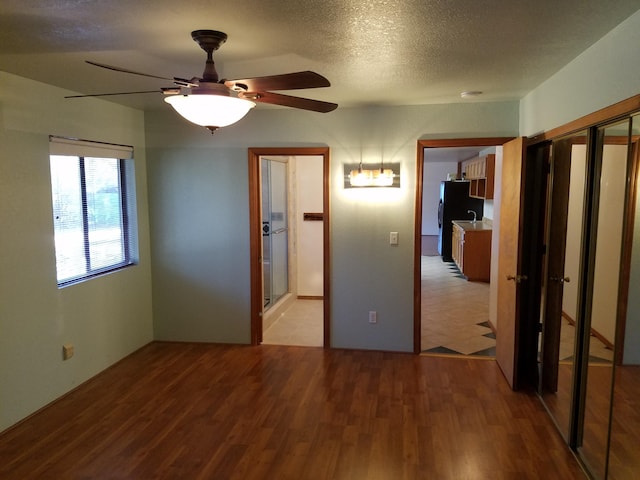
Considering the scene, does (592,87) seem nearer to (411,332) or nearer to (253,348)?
(411,332)

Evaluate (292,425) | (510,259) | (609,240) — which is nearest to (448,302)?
(510,259)

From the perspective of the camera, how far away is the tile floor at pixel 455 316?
4.63 m

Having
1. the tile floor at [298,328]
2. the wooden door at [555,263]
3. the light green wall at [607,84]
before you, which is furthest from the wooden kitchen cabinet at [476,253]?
the light green wall at [607,84]

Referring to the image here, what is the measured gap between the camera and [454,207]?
9.81m

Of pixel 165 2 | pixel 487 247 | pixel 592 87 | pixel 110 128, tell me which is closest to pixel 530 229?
pixel 592 87

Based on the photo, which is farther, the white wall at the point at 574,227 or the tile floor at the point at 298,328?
the tile floor at the point at 298,328

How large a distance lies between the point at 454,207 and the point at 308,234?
14.5ft

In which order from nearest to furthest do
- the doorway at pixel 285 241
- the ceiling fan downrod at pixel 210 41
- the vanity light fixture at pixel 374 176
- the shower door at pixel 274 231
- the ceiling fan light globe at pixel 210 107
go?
the ceiling fan light globe at pixel 210 107 < the ceiling fan downrod at pixel 210 41 < the vanity light fixture at pixel 374 176 < the doorway at pixel 285 241 < the shower door at pixel 274 231

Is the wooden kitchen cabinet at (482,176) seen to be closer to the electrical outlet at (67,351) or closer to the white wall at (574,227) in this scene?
the white wall at (574,227)

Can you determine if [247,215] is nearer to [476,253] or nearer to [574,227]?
[574,227]

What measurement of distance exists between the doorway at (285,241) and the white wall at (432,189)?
6.55m

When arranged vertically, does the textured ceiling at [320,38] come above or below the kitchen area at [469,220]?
above

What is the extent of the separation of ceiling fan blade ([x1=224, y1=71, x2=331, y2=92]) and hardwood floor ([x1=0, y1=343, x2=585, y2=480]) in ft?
6.80

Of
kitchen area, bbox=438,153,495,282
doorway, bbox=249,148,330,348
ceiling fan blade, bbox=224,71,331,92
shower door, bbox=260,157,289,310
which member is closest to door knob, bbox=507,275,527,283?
doorway, bbox=249,148,330,348
